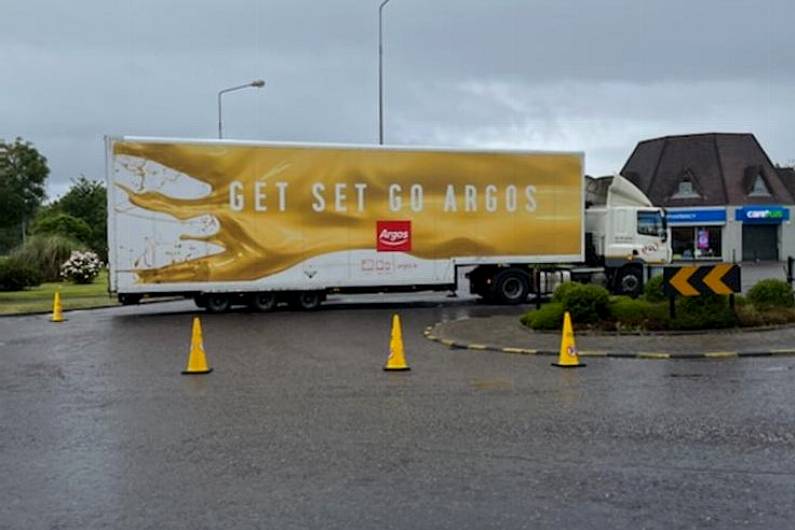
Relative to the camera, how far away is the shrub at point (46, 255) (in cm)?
4269

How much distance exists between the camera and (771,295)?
47.8 ft

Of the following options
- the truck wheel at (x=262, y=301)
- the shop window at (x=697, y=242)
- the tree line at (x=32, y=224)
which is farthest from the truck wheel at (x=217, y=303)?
the shop window at (x=697, y=242)

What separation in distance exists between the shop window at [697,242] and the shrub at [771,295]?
4460 centimetres

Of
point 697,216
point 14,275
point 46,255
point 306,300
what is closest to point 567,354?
point 306,300

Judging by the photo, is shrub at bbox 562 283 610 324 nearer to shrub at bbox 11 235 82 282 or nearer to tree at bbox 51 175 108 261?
shrub at bbox 11 235 82 282

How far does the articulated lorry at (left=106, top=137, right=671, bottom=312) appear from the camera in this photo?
19.7 m

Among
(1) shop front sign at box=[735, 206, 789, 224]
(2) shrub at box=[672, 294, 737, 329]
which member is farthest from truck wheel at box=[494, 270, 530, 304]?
(1) shop front sign at box=[735, 206, 789, 224]

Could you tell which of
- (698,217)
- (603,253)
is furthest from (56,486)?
(698,217)

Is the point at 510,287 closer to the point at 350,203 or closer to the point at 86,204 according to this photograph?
the point at 350,203

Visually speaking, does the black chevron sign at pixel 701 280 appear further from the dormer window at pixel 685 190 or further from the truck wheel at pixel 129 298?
the dormer window at pixel 685 190

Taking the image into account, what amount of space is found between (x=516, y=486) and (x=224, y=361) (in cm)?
754

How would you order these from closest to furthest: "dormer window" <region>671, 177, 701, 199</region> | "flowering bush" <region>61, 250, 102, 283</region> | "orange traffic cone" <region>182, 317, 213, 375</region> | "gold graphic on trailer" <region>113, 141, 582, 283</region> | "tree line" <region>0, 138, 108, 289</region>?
"orange traffic cone" <region>182, 317, 213, 375</region>
"gold graphic on trailer" <region>113, 141, 582, 283</region>
"tree line" <region>0, 138, 108, 289</region>
"flowering bush" <region>61, 250, 102, 283</region>
"dormer window" <region>671, 177, 701, 199</region>

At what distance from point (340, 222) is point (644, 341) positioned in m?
9.75

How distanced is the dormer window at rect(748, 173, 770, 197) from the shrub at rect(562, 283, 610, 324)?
1984 inches
